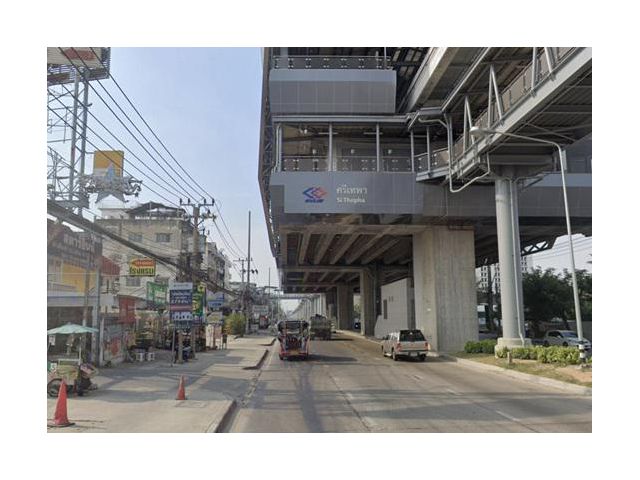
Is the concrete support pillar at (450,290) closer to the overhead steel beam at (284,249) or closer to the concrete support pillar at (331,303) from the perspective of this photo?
the overhead steel beam at (284,249)

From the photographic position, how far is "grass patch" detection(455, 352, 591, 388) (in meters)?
16.2

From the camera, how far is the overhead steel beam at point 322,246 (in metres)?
41.3

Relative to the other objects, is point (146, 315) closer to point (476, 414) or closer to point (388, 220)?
point (388, 220)

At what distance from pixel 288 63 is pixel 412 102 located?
26.7ft

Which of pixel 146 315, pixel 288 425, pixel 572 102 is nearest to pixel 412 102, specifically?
pixel 572 102

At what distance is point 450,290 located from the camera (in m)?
32.2

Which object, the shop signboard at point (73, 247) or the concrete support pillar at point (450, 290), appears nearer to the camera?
the shop signboard at point (73, 247)

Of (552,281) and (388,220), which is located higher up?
(388,220)

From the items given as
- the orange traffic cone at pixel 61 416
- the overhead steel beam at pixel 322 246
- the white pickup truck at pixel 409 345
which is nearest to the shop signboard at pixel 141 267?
the overhead steel beam at pixel 322 246

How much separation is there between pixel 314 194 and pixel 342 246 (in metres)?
16.7

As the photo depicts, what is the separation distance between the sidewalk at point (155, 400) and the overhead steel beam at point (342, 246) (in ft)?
70.3

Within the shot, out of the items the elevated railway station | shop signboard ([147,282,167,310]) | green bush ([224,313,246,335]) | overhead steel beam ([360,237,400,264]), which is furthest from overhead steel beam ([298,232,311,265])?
shop signboard ([147,282,167,310])

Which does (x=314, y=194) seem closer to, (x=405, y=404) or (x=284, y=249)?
(x=405, y=404)

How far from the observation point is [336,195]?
101 ft
